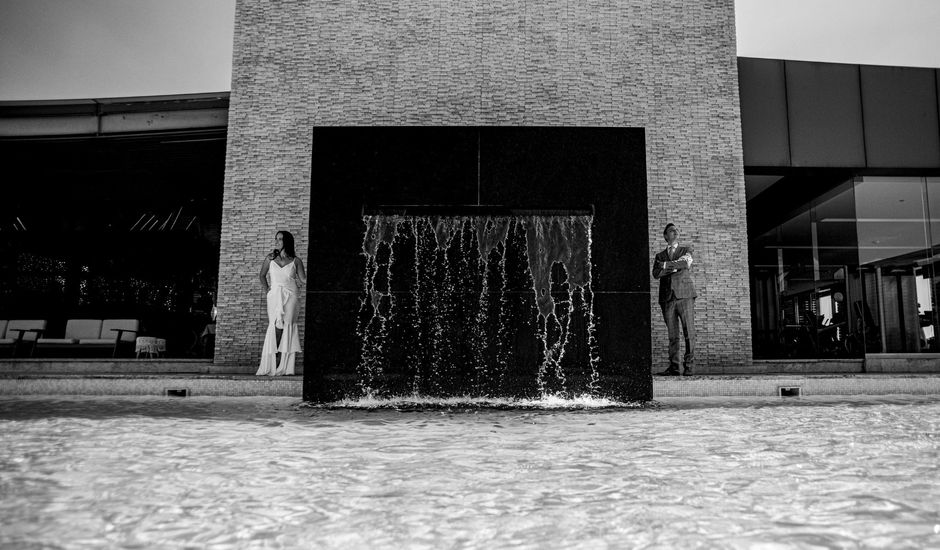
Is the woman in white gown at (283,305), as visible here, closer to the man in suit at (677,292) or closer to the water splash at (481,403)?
the water splash at (481,403)

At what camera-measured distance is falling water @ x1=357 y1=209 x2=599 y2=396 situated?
7340mm

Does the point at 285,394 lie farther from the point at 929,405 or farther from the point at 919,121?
the point at 919,121

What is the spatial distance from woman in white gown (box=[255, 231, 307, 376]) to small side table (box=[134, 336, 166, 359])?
5832 millimetres

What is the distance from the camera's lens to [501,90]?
1187 cm

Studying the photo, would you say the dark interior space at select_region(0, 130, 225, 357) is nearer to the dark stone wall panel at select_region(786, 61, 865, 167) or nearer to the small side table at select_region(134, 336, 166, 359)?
the small side table at select_region(134, 336, 166, 359)

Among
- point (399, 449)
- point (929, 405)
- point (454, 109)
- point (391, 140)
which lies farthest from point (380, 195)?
point (929, 405)

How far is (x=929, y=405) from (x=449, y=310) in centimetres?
509

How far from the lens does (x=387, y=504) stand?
285 centimetres

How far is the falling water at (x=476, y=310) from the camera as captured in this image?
734cm

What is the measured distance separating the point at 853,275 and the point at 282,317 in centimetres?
1064

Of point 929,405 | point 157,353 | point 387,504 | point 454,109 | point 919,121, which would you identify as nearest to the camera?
point 387,504

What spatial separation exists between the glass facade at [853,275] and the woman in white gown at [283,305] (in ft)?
27.5

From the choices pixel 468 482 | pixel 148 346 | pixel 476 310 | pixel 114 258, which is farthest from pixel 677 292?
pixel 114 258

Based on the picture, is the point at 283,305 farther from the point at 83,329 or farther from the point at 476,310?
the point at 83,329
